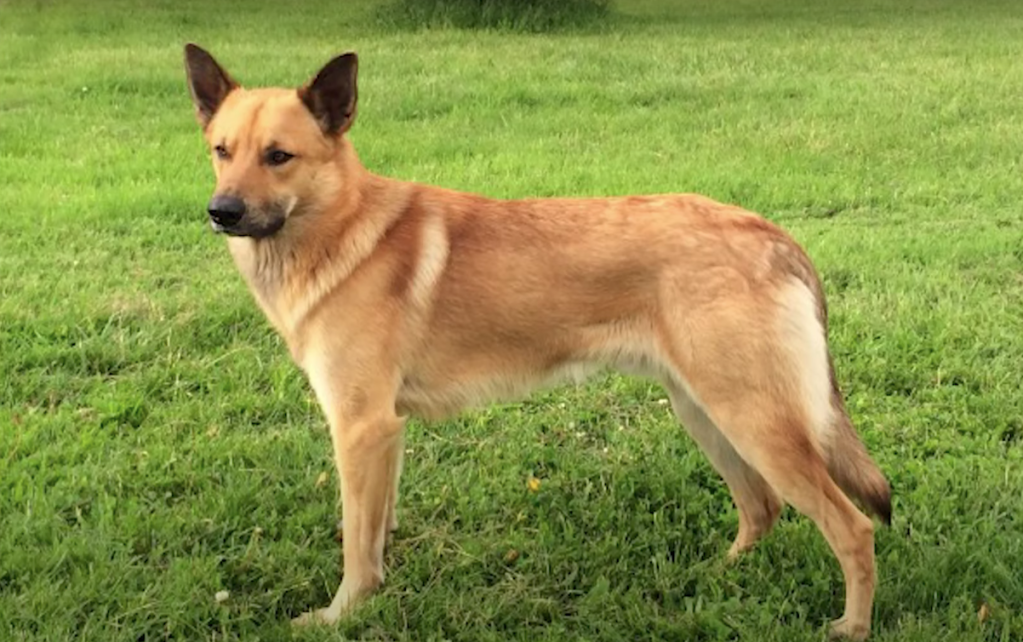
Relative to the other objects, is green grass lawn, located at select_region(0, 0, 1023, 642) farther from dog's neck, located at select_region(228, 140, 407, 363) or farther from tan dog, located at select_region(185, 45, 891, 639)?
dog's neck, located at select_region(228, 140, 407, 363)

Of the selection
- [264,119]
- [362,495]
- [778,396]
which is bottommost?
[362,495]

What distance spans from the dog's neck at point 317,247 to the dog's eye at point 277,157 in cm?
13

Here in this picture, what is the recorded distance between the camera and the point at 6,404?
4605 millimetres

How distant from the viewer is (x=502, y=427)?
4570mm

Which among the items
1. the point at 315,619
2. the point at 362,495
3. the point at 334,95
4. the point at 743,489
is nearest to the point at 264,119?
the point at 334,95

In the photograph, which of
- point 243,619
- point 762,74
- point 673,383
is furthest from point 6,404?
point 762,74

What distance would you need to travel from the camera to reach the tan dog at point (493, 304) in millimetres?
3242

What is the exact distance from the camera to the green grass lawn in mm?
3410

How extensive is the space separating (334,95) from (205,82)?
473mm

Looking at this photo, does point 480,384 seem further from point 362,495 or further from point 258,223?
point 258,223

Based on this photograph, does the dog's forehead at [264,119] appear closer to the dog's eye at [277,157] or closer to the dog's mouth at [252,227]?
the dog's eye at [277,157]

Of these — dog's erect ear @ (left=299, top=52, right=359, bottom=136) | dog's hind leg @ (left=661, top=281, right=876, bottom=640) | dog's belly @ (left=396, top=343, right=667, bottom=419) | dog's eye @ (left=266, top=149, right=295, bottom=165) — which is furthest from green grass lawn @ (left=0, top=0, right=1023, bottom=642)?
dog's erect ear @ (left=299, top=52, right=359, bottom=136)

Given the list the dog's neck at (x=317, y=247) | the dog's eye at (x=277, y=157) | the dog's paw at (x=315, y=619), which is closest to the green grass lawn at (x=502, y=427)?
the dog's paw at (x=315, y=619)

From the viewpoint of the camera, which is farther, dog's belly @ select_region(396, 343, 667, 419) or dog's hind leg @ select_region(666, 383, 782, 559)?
dog's hind leg @ select_region(666, 383, 782, 559)
